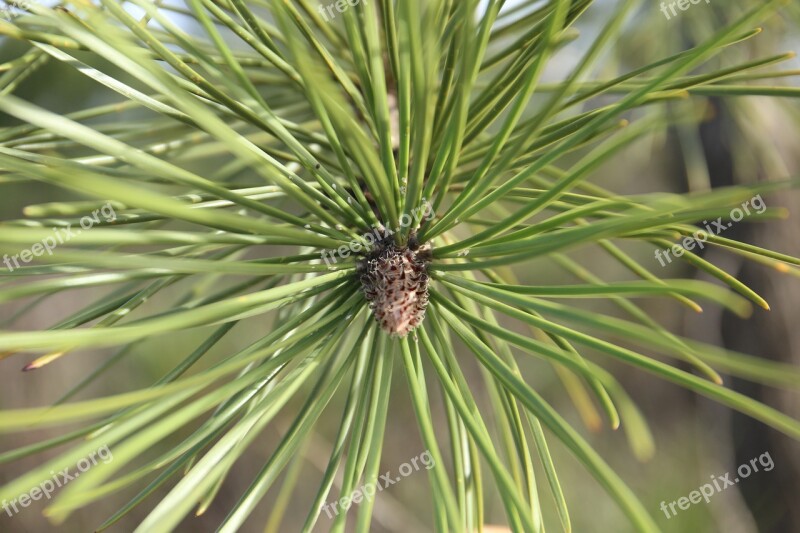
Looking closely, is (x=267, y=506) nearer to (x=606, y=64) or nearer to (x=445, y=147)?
(x=606, y=64)

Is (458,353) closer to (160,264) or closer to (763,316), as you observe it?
(763,316)

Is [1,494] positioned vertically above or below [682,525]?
above

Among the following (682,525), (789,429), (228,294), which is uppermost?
(228,294)

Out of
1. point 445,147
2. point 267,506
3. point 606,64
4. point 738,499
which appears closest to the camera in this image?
point 445,147

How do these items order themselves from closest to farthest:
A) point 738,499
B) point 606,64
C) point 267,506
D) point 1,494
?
point 1,494
point 606,64
point 738,499
point 267,506

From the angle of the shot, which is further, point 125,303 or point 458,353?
point 458,353

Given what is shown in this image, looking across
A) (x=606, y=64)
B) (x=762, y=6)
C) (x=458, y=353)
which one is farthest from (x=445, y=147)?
(x=458, y=353)

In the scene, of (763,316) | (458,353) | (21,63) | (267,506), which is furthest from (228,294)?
(267,506)
